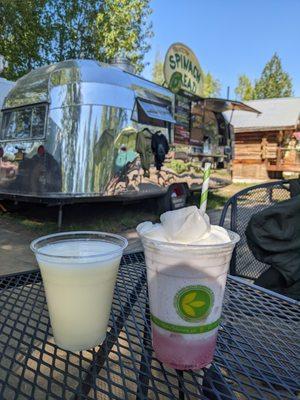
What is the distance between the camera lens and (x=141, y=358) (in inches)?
36.7

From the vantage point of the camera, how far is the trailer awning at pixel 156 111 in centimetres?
600

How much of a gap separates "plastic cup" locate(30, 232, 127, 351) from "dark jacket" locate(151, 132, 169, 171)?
548 cm

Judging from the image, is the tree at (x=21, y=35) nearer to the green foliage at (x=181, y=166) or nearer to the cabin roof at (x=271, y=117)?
the cabin roof at (x=271, y=117)

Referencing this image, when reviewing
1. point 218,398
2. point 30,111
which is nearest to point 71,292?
point 218,398

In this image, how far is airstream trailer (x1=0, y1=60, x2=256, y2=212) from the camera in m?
5.25

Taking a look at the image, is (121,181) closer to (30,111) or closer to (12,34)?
(30,111)

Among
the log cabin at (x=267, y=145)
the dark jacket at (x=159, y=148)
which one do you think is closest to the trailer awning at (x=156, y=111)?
the dark jacket at (x=159, y=148)

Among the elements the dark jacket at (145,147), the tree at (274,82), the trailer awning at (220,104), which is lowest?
the dark jacket at (145,147)

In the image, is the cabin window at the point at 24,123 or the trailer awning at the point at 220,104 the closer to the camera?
the cabin window at the point at 24,123

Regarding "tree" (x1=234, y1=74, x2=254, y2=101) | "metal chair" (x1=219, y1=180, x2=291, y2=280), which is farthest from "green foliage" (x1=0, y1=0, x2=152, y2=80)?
"tree" (x1=234, y1=74, x2=254, y2=101)

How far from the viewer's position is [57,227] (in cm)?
582

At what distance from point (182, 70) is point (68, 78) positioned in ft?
10.9

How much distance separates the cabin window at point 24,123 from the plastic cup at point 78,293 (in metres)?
4.87

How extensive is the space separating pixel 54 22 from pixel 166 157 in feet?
33.3
